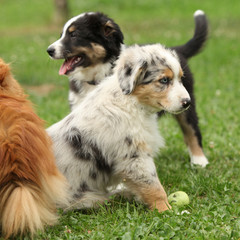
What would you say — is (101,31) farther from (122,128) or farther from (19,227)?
(19,227)

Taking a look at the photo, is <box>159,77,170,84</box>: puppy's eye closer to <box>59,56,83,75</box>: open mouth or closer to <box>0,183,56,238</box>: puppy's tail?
<box>0,183,56,238</box>: puppy's tail

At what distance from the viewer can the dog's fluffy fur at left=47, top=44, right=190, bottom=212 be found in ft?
12.9

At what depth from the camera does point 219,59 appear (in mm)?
11320

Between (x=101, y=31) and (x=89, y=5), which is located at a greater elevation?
(x=101, y=31)

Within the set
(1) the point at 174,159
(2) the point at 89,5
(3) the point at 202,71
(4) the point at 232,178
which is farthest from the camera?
(2) the point at 89,5

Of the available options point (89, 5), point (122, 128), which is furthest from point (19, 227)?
point (89, 5)

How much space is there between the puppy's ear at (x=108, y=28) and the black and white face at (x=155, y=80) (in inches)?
50.7

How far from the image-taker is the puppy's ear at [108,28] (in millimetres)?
5223

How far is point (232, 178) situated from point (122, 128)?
5.32 ft

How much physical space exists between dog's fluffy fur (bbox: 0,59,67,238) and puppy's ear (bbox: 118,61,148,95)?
83cm

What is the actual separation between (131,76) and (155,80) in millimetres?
227

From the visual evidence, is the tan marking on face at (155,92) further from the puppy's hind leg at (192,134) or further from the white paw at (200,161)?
the white paw at (200,161)

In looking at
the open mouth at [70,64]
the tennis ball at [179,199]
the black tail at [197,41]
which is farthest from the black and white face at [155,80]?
the black tail at [197,41]

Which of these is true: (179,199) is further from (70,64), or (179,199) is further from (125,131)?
(70,64)
